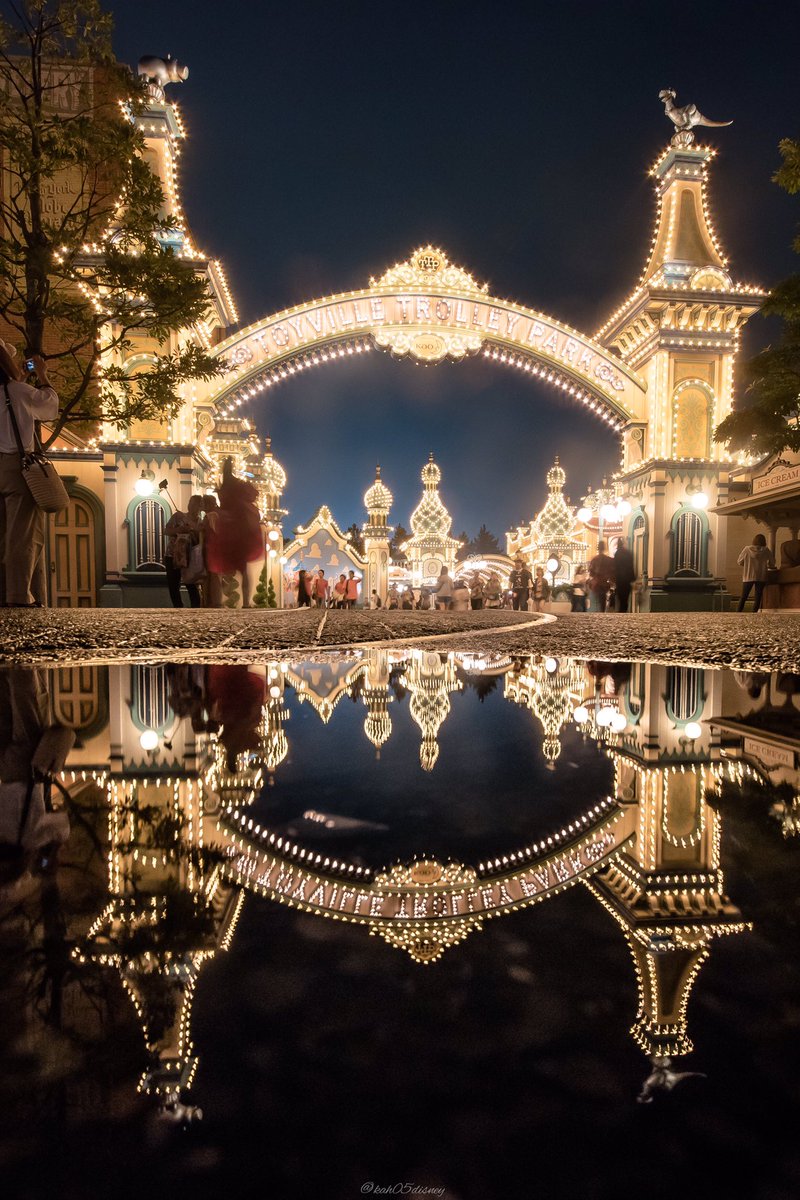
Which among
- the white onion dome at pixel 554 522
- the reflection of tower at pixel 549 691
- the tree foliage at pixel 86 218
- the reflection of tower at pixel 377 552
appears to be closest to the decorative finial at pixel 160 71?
the tree foliage at pixel 86 218

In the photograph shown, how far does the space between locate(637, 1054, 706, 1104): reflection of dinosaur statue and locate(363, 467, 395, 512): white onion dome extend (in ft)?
111

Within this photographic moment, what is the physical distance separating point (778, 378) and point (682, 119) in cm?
767

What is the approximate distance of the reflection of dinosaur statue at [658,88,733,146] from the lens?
50.0 ft

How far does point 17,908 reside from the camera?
19.6 inches

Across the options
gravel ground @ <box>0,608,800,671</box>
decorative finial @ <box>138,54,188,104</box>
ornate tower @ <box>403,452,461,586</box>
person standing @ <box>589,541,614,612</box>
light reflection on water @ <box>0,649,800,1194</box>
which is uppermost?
decorative finial @ <box>138,54,188,104</box>

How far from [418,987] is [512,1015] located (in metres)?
0.06

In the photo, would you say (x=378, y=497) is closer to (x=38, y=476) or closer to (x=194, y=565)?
(x=194, y=565)

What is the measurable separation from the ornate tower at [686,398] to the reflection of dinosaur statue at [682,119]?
26 mm

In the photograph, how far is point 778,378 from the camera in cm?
1245

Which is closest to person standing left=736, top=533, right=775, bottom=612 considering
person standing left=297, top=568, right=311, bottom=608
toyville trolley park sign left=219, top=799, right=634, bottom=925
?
person standing left=297, top=568, right=311, bottom=608

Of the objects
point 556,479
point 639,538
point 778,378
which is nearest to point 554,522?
point 556,479

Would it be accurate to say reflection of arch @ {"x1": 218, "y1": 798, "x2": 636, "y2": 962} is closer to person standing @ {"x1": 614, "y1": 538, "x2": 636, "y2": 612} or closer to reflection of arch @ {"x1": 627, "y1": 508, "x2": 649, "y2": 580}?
person standing @ {"x1": 614, "y1": 538, "x2": 636, "y2": 612}

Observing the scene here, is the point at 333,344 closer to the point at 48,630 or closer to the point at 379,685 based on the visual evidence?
the point at 48,630

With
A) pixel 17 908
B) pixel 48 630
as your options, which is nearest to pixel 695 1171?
pixel 17 908
